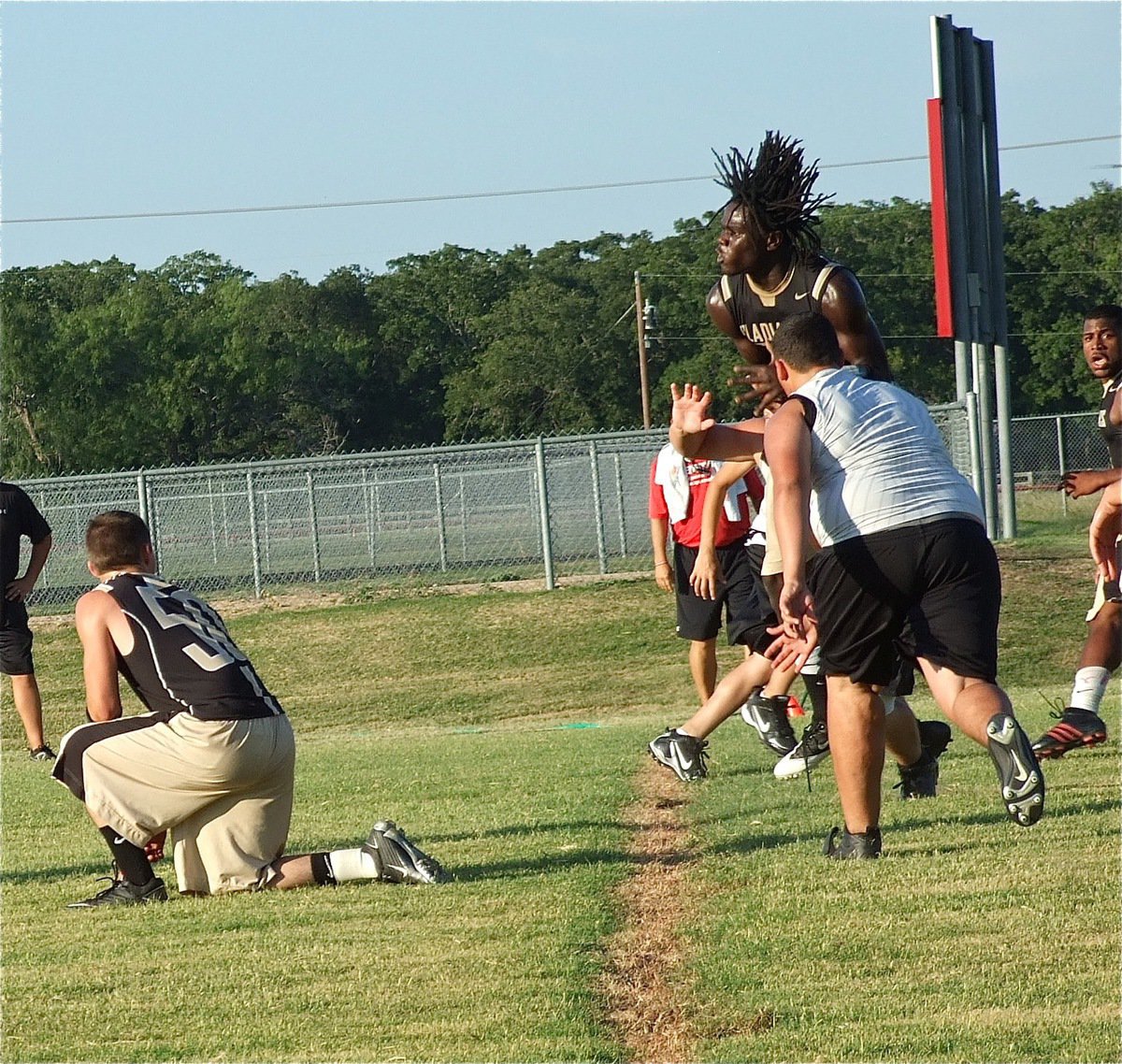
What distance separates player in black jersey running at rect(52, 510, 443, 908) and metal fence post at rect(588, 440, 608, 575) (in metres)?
16.5

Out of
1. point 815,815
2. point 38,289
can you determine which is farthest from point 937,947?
point 38,289

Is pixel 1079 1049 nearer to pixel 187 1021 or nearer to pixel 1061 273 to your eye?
pixel 187 1021

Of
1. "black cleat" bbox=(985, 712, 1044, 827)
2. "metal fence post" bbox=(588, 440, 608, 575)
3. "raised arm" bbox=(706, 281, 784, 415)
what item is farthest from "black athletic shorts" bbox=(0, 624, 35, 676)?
"metal fence post" bbox=(588, 440, 608, 575)

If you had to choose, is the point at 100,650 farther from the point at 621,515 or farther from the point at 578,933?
the point at 621,515

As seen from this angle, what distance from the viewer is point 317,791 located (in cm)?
944

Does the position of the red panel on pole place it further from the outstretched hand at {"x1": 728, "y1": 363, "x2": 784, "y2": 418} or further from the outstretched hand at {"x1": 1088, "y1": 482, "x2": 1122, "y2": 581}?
the outstretched hand at {"x1": 728, "y1": 363, "x2": 784, "y2": 418}

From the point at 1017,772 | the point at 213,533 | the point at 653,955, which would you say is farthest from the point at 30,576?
the point at 213,533

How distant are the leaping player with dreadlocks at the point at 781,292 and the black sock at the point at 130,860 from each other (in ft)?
9.20

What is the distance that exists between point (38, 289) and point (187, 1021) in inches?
3050

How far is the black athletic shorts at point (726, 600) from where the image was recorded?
31.7 feet

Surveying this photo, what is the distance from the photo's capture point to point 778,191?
779 centimetres

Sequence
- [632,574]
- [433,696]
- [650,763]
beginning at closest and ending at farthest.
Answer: [650,763] < [433,696] < [632,574]

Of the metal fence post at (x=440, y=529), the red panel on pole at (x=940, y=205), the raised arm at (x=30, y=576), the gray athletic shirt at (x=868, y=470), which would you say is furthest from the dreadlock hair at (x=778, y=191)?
the metal fence post at (x=440, y=529)

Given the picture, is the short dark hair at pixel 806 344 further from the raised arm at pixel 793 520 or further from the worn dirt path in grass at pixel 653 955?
the worn dirt path in grass at pixel 653 955
